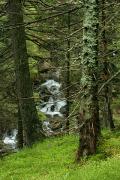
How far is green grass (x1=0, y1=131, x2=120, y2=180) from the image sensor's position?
9258mm

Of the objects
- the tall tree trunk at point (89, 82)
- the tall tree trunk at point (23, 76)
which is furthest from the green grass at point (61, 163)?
the tall tree trunk at point (23, 76)

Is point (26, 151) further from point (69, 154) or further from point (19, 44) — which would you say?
point (19, 44)

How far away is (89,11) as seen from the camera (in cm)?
1091

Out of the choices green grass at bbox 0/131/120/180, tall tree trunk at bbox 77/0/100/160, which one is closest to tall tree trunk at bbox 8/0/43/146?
green grass at bbox 0/131/120/180

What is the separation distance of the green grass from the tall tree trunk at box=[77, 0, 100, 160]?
420mm

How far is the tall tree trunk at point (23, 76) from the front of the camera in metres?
15.9

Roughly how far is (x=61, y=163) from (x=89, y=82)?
7.81ft

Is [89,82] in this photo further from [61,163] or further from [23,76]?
[23,76]

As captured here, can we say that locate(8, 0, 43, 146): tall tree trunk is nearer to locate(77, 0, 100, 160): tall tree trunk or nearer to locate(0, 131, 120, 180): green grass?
locate(0, 131, 120, 180): green grass

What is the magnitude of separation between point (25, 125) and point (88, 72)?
5.73 metres

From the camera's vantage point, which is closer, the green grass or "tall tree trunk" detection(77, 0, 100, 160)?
the green grass

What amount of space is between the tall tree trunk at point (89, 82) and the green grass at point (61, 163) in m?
0.42

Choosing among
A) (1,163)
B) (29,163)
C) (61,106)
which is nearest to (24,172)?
(29,163)

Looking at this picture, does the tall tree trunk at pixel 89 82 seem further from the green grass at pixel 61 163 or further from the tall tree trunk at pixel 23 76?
the tall tree trunk at pixel 23 76
